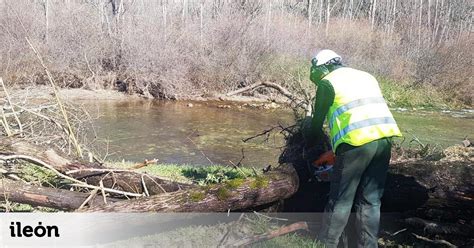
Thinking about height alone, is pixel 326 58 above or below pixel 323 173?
above

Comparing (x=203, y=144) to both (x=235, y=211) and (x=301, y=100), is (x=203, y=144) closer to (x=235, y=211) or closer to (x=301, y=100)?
(x=301, y=100)

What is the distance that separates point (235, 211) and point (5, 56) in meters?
21.8

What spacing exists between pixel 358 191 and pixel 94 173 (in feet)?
10.2

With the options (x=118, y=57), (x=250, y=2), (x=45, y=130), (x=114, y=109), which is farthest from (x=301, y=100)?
(x=250, y=2)

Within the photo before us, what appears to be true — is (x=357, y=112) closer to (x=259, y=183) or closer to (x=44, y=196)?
(x=259, y=183)

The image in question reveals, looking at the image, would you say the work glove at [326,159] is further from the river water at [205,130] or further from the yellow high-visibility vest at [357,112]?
the river water at [205,130]

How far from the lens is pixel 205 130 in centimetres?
1634

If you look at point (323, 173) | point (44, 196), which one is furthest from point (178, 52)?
point (323, 173)

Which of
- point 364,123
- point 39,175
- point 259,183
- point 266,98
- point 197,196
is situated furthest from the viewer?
point 266,98

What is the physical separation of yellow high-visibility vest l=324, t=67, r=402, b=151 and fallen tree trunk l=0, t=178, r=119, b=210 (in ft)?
8.43

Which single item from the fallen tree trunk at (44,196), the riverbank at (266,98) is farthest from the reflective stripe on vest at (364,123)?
the riverbank at (266,98)

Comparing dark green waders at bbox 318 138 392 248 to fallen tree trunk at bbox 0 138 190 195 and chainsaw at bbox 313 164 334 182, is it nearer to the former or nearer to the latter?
chainsaw at bbox 313 164 334 182

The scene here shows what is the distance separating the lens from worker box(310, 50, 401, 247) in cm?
397

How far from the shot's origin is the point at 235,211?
4.77 m
